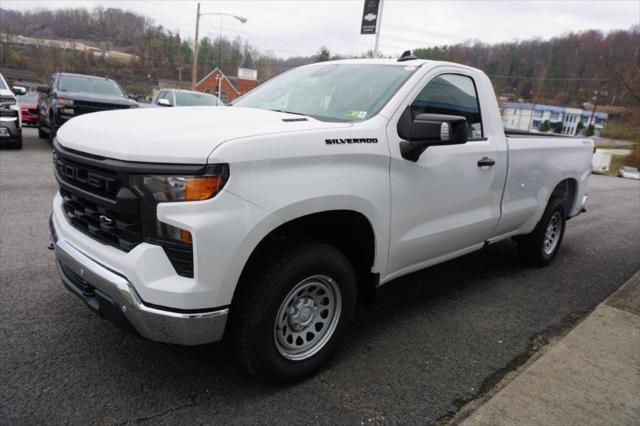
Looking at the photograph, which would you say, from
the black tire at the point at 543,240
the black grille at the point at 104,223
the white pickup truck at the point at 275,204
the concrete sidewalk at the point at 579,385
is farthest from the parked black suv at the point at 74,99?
the concrete sidewalk at the point at 579,385

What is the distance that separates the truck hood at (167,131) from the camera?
2.22 m

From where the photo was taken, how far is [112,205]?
7.66 feet

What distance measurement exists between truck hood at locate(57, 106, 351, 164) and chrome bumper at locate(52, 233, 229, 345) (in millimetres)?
599

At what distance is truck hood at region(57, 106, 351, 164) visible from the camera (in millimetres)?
2225

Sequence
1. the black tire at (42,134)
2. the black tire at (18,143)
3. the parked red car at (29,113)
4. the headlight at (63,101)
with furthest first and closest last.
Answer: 1. the parked red car at (29,113)
2. the black tire at (42,134)
3. the black tire at (18,143)
4. the headlight at (63,101)

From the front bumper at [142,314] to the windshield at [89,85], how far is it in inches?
411

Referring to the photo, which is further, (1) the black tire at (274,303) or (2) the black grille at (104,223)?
(1) the black tire at (274,303)

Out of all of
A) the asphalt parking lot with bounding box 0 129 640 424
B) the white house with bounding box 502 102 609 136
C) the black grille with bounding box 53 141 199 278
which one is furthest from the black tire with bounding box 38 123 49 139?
the white house with bounding box 502 102 609 136

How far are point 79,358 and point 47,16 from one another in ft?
207

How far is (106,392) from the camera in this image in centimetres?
261

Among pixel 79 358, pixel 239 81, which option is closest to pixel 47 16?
pixel 239 81

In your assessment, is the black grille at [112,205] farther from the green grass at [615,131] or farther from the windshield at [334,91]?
the green grass at [615,131]

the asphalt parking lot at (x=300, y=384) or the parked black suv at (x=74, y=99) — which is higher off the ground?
the parked black suv at (x=74, y=99)

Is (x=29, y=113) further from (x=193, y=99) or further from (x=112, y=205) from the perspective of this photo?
(x=112, y=205)
